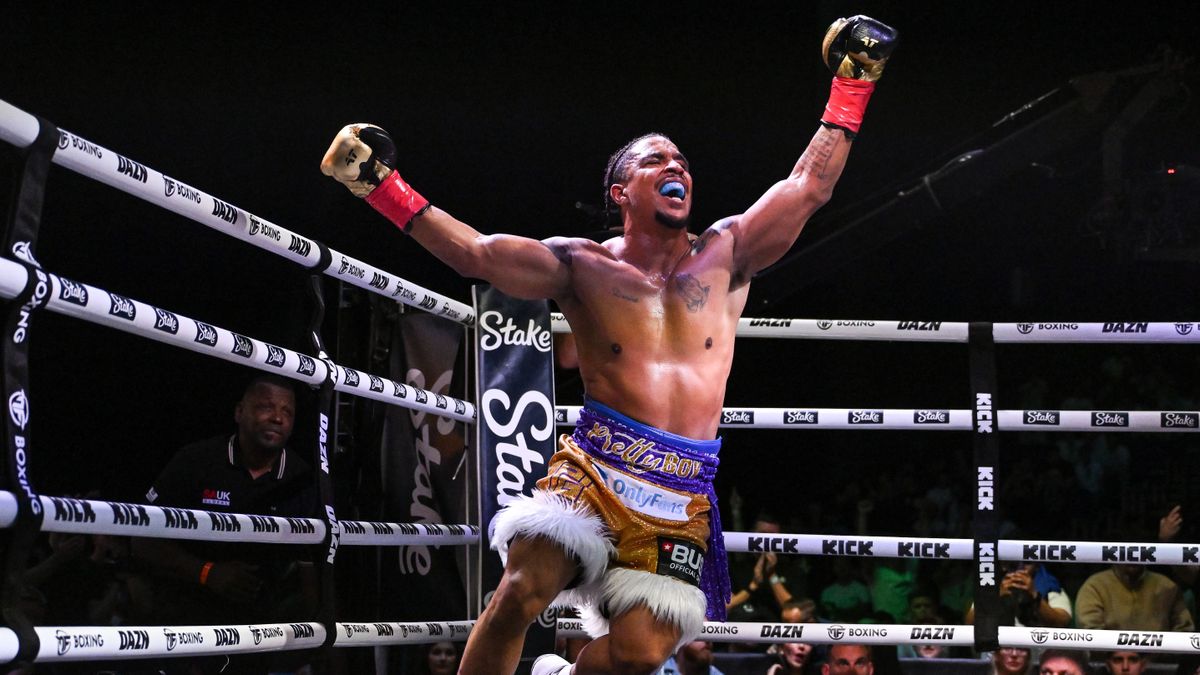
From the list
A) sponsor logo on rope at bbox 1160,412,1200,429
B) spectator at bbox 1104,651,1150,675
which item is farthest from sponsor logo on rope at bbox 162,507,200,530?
spectator at bbox 1104,651,1150,675

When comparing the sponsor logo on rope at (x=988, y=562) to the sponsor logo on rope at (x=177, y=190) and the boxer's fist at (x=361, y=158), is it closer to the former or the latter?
the boxer's fist at (x=361, y=158)

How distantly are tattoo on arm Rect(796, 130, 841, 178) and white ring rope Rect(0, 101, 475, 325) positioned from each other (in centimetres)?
104

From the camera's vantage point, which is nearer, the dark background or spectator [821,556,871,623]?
spectator [821,556,871,623]

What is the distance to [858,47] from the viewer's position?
2824 mm

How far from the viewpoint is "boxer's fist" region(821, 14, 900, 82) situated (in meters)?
2.81

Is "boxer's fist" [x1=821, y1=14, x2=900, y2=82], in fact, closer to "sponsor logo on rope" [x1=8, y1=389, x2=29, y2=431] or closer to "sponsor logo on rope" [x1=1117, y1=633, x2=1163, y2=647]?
"sponsor logo on rope" [x1=1117, y1=633, x2=1163, y2=647]

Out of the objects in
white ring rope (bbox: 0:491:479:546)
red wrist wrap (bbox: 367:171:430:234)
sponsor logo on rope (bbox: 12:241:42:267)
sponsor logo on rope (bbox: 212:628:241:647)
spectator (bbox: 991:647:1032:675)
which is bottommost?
spectator (bbox: 991:647:1032:675)

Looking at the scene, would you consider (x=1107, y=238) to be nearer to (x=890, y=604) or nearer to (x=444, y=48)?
(x=890, y=604)

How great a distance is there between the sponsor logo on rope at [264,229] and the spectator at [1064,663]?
9.54ft

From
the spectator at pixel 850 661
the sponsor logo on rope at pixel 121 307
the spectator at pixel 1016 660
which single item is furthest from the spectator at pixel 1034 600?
the sponsor logo on rope at pixel 121 307

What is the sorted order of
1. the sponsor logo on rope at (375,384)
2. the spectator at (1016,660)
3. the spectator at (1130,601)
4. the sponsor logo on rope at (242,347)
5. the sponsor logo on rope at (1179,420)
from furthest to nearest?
the spectator at (1130,601)
the spectator at (1016,660)
the sponsor logo on rope at (1179,420)
the sponsor logo on rope at (375,384)
the sponsor logo on rope at (242,347)

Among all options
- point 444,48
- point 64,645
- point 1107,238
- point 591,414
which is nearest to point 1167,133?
point 1107,238

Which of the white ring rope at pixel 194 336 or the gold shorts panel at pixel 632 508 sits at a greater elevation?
the white ring rope at pixel 194 336

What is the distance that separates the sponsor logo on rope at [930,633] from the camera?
308cm
